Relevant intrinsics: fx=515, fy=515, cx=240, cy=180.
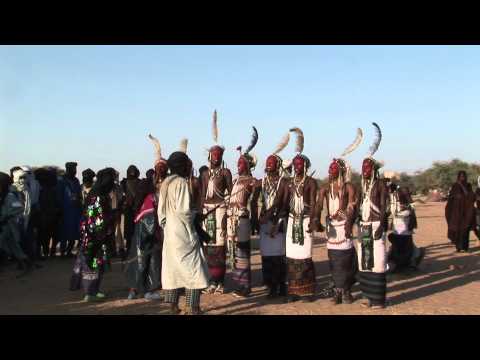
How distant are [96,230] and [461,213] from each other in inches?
406

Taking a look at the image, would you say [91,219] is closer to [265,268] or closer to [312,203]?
[265,268]

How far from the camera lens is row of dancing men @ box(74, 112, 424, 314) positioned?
6.28 meters

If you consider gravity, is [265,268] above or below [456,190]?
below

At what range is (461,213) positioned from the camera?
13875mm

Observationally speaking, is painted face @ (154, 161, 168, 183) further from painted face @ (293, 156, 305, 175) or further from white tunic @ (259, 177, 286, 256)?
painted face @ (293, 156, 305, 175)

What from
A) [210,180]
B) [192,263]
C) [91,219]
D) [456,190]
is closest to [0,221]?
[91,219]

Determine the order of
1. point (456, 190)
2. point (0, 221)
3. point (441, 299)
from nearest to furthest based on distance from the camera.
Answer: point (441, 299) → point (0, 221) → point (456, 190)

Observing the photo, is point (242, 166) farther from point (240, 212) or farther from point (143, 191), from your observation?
point (143, 191)

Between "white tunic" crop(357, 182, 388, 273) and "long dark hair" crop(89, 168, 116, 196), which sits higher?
"long dark hair" crop(89, 168, 116, 196)

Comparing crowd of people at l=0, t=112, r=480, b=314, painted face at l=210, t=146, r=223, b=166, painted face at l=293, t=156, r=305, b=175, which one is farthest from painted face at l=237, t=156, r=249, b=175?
painted face at l=293, t=156, r=305, b=175

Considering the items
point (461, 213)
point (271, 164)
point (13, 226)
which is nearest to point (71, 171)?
point (13, 226)

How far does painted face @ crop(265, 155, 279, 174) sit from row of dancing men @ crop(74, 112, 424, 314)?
0.05 feet

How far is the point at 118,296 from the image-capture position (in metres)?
7.95
